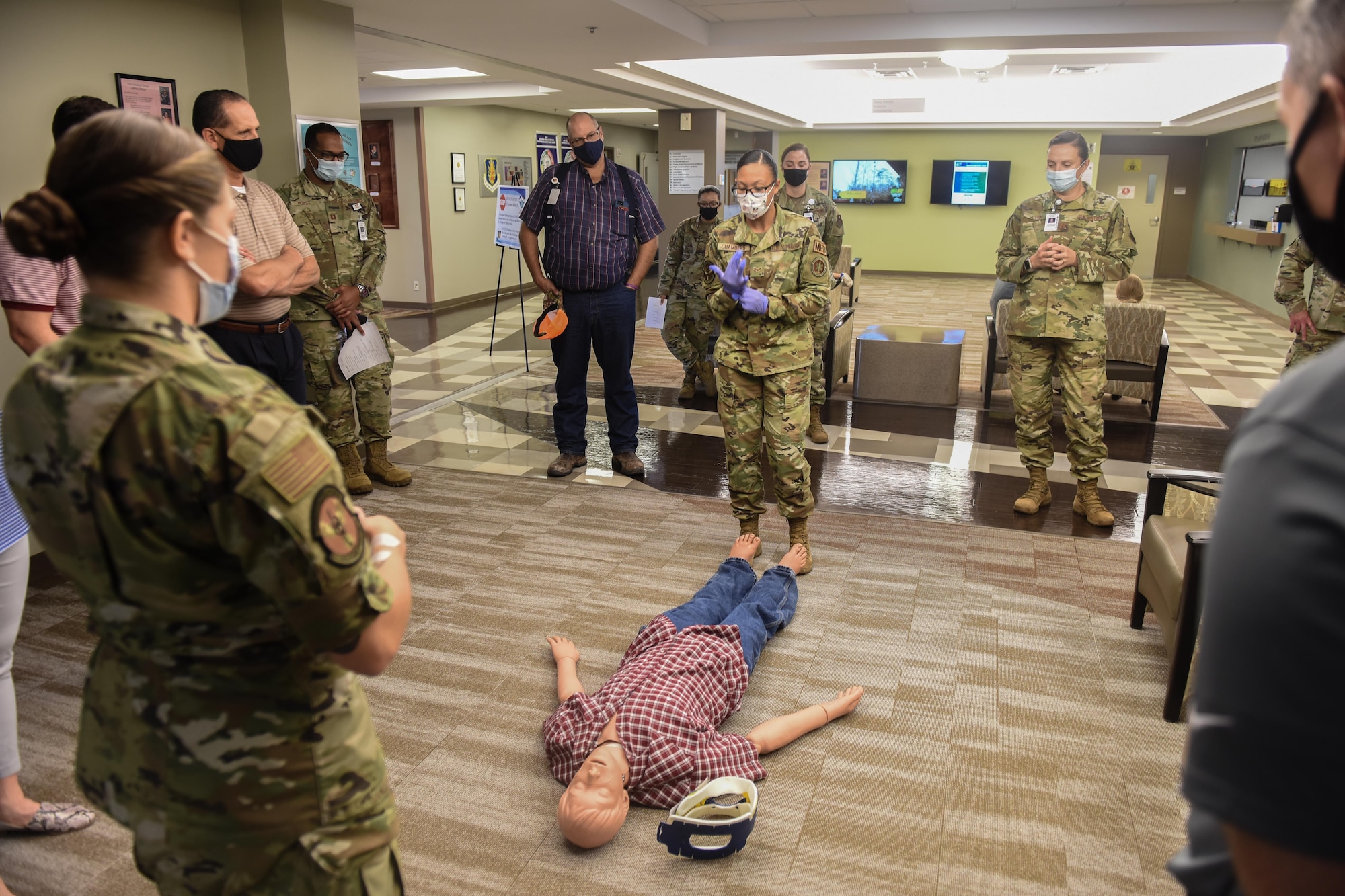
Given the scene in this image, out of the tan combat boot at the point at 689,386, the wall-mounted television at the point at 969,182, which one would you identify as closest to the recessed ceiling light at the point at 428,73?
the tan combat boot at the point at 689,386

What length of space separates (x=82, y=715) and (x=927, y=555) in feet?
10.6

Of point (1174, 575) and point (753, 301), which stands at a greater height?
point (753, 301)

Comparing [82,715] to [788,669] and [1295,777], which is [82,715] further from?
[788,669]

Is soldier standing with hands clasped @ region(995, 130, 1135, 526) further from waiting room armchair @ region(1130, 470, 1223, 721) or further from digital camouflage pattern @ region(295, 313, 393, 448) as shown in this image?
digital camouflage pattern @ region(295, 313, 393, 448)

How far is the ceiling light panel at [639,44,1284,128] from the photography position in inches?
349

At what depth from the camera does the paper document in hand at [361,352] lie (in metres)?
4.38

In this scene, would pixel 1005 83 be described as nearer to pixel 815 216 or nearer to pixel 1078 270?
pixel 815 216

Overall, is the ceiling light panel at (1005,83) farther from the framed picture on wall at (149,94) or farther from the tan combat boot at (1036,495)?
the tan combat boot at (1036,495)

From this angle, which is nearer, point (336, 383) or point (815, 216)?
point (336, 383)

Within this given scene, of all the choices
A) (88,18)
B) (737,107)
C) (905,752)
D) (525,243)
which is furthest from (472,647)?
(737,107)

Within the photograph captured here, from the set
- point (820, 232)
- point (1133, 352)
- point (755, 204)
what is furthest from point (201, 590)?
point (1133, 352)

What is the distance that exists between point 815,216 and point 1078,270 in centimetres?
194

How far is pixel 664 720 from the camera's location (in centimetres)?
217

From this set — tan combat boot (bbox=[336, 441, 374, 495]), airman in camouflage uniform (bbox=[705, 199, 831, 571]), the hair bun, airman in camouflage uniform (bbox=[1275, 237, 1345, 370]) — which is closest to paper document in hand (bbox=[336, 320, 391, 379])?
tan combat boot (bbox=[336, 441, 374, 495])
